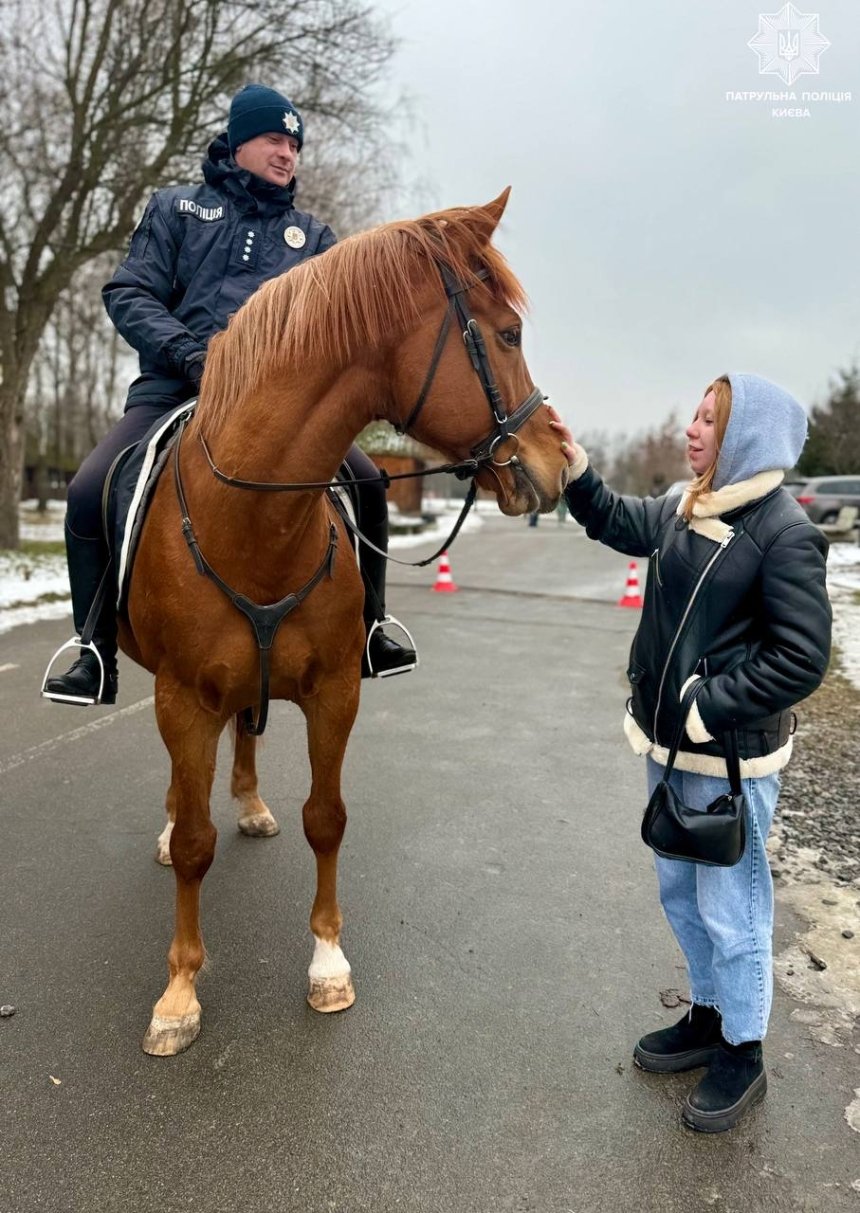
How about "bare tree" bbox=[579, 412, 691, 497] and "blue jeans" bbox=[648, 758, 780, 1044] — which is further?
"bare tree" bbox=[579, 412, 691, 497]

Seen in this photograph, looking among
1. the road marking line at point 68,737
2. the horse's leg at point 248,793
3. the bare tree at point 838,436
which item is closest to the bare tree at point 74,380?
the road marking line at point 68,737

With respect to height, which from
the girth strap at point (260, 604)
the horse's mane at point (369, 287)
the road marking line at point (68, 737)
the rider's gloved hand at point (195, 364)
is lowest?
the road marking line at point (68, 737)

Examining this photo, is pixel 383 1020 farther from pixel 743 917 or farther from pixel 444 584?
pixel 444 584

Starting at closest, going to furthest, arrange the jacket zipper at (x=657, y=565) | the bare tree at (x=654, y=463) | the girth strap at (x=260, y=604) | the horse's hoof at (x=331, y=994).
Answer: the jacket zipper at (x=657, y=565), the girth strap at (x=260, y=604), the horse's hoof at (x=331, y=994), the bare tree at (x=654, y=463)

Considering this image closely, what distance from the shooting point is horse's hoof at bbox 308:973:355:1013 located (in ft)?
8.98

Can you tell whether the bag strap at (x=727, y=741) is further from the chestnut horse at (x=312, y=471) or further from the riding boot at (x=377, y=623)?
the riding boot at (x=377, y=623)

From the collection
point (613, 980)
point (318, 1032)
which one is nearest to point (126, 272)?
point (318, 1032)

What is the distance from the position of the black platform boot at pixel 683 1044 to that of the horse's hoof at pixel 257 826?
2.14m

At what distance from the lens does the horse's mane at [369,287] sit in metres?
2.20

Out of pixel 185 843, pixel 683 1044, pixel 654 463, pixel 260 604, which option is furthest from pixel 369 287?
pixel 654 463

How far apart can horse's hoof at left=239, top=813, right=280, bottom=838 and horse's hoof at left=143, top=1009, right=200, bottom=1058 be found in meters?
1.44

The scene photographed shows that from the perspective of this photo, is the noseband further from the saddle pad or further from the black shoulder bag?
the saddle pad

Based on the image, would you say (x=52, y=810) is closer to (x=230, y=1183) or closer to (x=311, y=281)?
(x=230, y=1183)

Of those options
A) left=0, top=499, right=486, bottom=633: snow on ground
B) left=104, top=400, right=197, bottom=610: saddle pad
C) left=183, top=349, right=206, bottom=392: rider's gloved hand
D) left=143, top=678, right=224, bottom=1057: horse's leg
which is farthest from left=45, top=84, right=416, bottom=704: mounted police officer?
left=0, top=499, right=486, bottom=633: snow on ground
